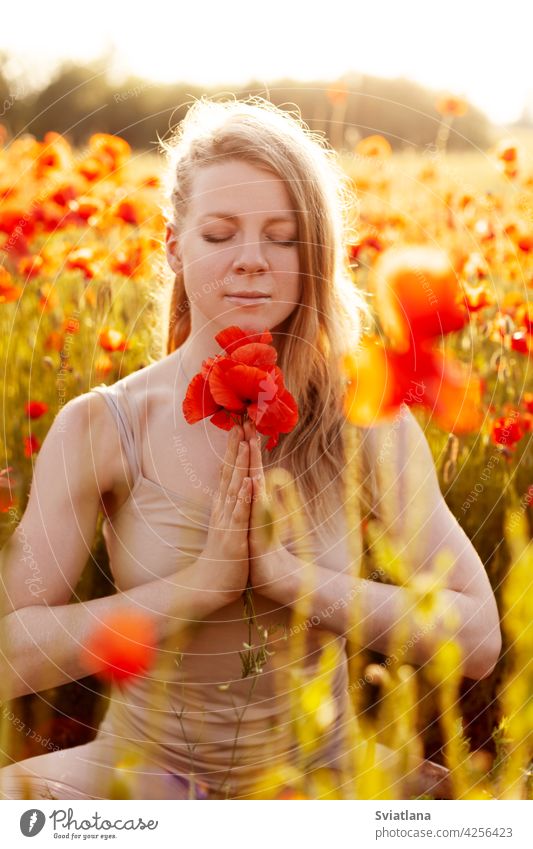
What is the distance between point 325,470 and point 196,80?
53cm

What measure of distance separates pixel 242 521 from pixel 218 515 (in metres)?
0.03

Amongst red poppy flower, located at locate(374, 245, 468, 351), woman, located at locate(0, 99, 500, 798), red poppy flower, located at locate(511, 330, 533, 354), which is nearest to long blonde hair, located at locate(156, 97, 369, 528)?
woman, located at locate(0, 99, 500, 798)

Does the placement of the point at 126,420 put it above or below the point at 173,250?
below

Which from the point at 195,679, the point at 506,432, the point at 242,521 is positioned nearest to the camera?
the point at 242,521

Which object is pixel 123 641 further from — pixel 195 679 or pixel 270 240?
pixel 270 240

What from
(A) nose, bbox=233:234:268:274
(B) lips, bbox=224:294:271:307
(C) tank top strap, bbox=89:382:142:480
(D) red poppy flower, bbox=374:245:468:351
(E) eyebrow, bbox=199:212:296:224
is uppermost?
(D) red poppy flower, bbox=374:245:468:351

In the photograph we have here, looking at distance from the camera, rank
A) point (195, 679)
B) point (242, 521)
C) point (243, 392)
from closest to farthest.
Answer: point (243, 392), point (242, 521), point (195, 679)

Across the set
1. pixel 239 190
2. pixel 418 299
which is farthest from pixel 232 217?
pixel 418 299

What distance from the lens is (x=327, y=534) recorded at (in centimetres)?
109

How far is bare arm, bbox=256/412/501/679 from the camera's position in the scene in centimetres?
106

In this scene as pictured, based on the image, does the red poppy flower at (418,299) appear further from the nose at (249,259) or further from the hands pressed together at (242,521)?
the hands pressed together at (242,521)

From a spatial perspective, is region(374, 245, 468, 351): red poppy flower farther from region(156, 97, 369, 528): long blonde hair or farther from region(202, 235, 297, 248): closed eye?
region(202, 235, 297, 248): closed eye

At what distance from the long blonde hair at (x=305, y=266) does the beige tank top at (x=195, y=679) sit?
0.45 feet

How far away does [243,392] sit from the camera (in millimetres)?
829
